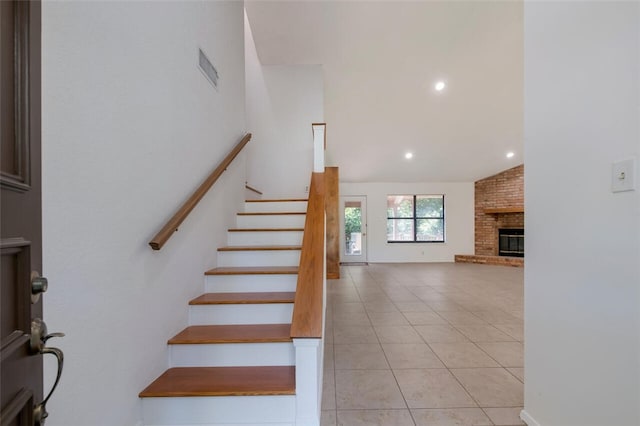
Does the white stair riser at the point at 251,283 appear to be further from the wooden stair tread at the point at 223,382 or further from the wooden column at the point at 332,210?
the wooden column at the point at 332,210

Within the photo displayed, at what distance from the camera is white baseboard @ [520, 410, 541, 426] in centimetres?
152

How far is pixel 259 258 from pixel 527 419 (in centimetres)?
204

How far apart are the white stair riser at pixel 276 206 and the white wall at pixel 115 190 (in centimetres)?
132

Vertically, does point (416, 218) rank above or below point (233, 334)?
above

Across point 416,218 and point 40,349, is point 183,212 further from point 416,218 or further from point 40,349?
point 416,218

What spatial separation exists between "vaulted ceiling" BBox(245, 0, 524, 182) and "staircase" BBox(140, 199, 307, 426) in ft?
10.9

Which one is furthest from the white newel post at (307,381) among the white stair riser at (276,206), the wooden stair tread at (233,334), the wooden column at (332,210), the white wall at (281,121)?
the wooden column at (332,210)

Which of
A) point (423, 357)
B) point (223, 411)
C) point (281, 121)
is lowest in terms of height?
point (423, 357)

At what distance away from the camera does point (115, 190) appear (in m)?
1.22

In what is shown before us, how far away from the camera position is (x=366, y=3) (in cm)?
340

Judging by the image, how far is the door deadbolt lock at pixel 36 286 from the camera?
1.87ft

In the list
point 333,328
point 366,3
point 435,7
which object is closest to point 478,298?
point 333,328

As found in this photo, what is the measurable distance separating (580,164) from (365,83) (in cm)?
435

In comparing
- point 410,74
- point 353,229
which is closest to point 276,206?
point 410,74
